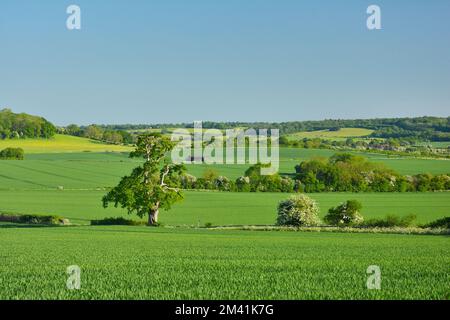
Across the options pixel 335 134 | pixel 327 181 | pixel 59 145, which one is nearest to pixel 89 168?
pixel 59 145

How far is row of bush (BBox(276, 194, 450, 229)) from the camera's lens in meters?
57.6

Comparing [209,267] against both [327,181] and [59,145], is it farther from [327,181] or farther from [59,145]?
[59,145]

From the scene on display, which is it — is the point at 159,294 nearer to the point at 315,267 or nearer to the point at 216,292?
the point at 216,292

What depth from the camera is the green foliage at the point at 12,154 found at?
411ft

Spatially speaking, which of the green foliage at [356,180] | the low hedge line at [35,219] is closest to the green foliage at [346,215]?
the low hedge line at [35,219]

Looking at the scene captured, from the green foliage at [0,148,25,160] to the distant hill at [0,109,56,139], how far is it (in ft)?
44.9

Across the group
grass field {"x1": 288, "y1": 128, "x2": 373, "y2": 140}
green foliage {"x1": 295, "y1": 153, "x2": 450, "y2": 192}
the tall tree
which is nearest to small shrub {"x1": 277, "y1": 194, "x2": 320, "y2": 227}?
the tall tree

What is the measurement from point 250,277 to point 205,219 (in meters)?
49.8

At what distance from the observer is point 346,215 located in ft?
199

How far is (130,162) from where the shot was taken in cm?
12206

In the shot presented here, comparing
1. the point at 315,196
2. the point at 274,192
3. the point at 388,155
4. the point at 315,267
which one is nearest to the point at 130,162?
the point at 274,192

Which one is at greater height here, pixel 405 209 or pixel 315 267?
pixel 315 267
